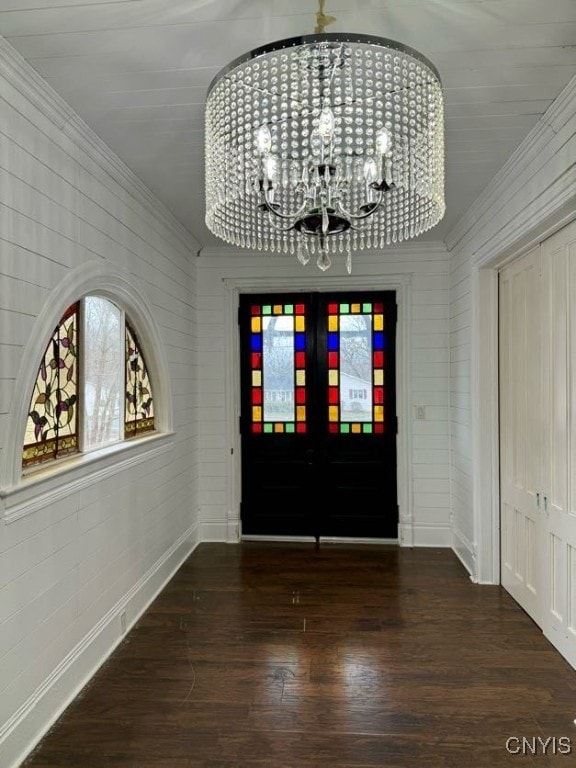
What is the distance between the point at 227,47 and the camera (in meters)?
1.88

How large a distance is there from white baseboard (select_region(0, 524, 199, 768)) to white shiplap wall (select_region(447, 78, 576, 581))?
7.76 ft

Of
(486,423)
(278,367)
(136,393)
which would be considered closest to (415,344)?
(486,423)

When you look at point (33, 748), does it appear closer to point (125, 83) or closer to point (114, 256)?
point (114, 256)

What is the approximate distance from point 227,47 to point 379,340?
2969mm

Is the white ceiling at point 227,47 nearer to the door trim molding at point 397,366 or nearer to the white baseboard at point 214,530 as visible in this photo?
the door trim molding at point 397,366

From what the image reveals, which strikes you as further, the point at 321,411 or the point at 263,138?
the point at 321,411

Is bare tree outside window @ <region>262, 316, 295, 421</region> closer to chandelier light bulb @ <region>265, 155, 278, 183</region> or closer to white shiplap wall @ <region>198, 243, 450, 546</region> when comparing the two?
white shiplap wall @ <region>198, 243, 450, 546</region>

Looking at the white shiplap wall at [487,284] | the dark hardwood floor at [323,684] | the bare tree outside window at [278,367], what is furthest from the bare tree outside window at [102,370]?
the white shiplap wall at [487,284]

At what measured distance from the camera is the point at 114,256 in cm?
284

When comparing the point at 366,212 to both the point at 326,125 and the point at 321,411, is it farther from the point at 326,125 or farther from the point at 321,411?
the point at 321,411

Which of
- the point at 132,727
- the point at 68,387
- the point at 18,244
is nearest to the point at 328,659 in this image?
the point at 132,727

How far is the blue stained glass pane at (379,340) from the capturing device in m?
4.51

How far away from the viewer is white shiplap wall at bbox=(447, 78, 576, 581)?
2.35 meters

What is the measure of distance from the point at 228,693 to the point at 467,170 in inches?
125
